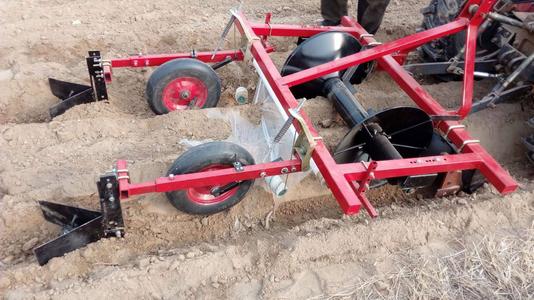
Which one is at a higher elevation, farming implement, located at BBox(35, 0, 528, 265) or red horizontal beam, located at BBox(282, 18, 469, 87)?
red horizontal beam, located at BBox(282, 18, 469, 87)

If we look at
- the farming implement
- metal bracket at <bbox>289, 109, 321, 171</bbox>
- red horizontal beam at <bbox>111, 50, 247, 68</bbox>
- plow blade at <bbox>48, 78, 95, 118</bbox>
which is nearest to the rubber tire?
the farming implement

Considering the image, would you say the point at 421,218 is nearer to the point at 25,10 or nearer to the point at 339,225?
the point at 339,225

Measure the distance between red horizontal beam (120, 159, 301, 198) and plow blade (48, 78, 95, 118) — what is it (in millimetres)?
1583

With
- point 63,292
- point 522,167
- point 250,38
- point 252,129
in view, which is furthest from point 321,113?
point 63,292

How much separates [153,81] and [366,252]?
81.3 inches

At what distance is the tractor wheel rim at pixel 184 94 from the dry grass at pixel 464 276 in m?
2.01

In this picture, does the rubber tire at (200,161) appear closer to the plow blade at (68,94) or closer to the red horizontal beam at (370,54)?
the red horizontal beam at (370,54)

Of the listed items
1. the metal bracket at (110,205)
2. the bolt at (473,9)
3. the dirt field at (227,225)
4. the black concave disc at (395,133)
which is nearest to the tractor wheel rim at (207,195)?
the dirt field at (227,225)

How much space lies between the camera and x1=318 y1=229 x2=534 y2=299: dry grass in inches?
108

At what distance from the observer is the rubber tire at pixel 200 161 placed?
2908mm

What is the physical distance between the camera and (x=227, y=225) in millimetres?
3260

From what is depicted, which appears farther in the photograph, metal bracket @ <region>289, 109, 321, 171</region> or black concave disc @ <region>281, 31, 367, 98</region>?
black concave disc @ <region>281, 31, 367, 98</region>

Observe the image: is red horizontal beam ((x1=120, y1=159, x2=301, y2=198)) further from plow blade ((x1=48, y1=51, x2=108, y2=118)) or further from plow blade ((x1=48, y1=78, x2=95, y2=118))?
plow blade ((x1=48, y1=78, x2=95, y2=118))

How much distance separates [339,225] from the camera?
3.14m
